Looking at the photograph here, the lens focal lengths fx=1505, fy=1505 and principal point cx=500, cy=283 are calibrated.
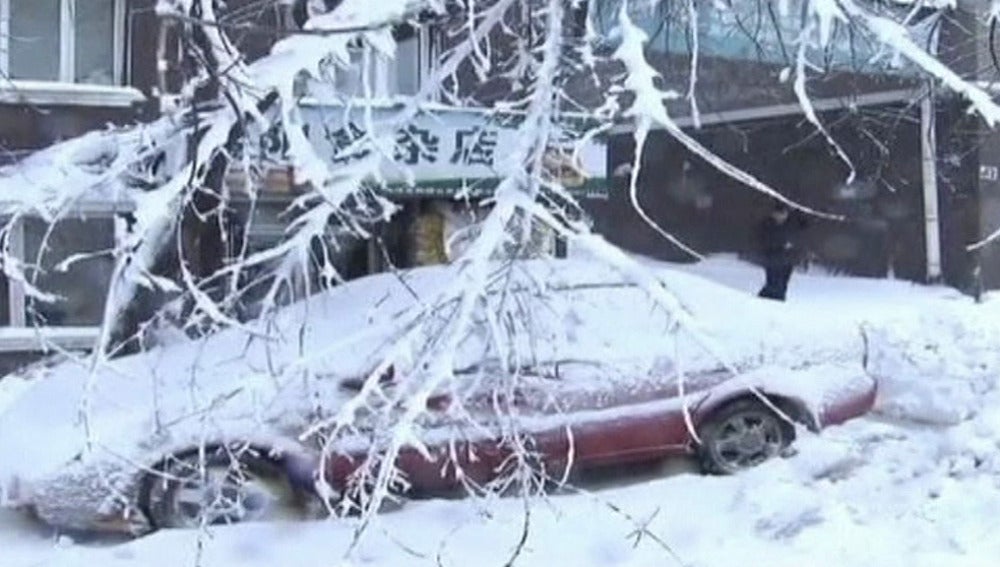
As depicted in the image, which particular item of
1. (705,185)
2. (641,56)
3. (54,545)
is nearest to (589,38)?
(641,56)

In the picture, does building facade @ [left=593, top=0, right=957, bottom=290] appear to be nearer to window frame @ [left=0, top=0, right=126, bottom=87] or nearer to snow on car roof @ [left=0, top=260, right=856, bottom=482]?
window frame @ [left=0, top=0, right=126, bottom=87]

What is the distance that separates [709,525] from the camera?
757cm

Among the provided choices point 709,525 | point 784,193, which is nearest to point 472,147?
point 709,525

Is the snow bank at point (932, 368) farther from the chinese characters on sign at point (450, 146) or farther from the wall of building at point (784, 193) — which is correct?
the wall of building at point (784, 193)

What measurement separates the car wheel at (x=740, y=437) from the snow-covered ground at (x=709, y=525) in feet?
0.62

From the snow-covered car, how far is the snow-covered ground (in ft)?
0.66

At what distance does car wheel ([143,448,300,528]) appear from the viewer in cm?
760

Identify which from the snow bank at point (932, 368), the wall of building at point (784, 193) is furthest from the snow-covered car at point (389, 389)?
the wall of building at point (784, 193)

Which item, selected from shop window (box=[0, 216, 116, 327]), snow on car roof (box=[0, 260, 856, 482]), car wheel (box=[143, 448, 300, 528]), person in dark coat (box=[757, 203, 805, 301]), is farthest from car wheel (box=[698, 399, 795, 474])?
person in dark coat (box=[757, 203, 805, 301])

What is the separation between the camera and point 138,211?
539 centimetres

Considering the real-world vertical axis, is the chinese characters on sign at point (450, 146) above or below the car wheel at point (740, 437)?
above

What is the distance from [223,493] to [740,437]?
10.1 ft

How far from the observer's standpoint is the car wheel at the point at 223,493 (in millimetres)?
7602

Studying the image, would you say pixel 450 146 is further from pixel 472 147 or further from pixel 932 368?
pixel 932 368
